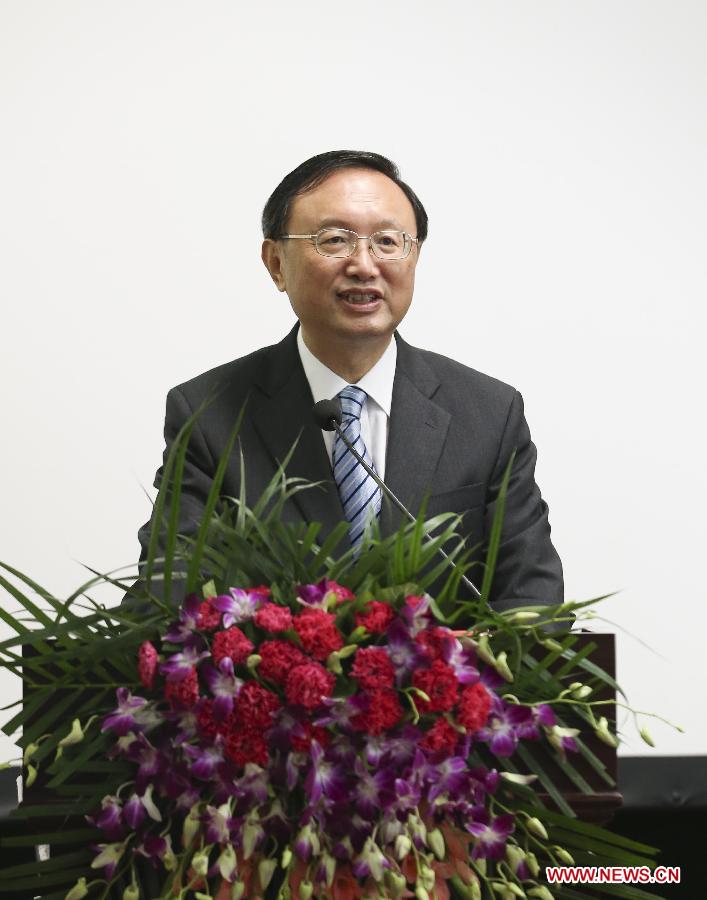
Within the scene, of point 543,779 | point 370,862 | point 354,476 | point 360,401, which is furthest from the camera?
point 360,401

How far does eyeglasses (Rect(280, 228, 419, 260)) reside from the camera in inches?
82.9

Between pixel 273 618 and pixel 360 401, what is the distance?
1076mm

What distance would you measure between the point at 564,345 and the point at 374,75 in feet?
2.41

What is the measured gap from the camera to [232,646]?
1091mm

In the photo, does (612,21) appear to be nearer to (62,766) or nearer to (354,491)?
(354,491)

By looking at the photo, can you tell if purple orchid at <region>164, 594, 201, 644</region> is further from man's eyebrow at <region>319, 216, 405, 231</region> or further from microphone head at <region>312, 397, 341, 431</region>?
man's eyebrow at <region>319, 216, 405, 231</region>

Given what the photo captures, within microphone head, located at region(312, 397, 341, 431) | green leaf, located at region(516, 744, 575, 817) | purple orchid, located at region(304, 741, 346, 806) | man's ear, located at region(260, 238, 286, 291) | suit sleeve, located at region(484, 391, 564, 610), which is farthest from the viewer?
man's ear, located at region(260, 238, 286, 291)

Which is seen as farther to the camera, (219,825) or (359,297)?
(359,297)

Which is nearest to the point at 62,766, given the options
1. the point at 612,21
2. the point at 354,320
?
the point at 354,320

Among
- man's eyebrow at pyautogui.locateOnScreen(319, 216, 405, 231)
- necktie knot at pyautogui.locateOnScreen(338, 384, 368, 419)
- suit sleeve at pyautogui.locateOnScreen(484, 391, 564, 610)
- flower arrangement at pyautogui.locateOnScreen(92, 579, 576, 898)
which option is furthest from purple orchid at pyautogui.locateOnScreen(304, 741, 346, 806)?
man's eyebrow at pyautogui.locateOnScreen(319, 216, 405, 231)

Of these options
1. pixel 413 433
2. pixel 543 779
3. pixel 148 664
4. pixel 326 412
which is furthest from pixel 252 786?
pixel 413 433

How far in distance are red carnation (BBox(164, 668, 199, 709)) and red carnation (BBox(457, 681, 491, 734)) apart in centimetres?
22

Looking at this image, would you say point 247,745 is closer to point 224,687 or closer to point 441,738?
point 224,687

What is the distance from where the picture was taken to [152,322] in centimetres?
289
